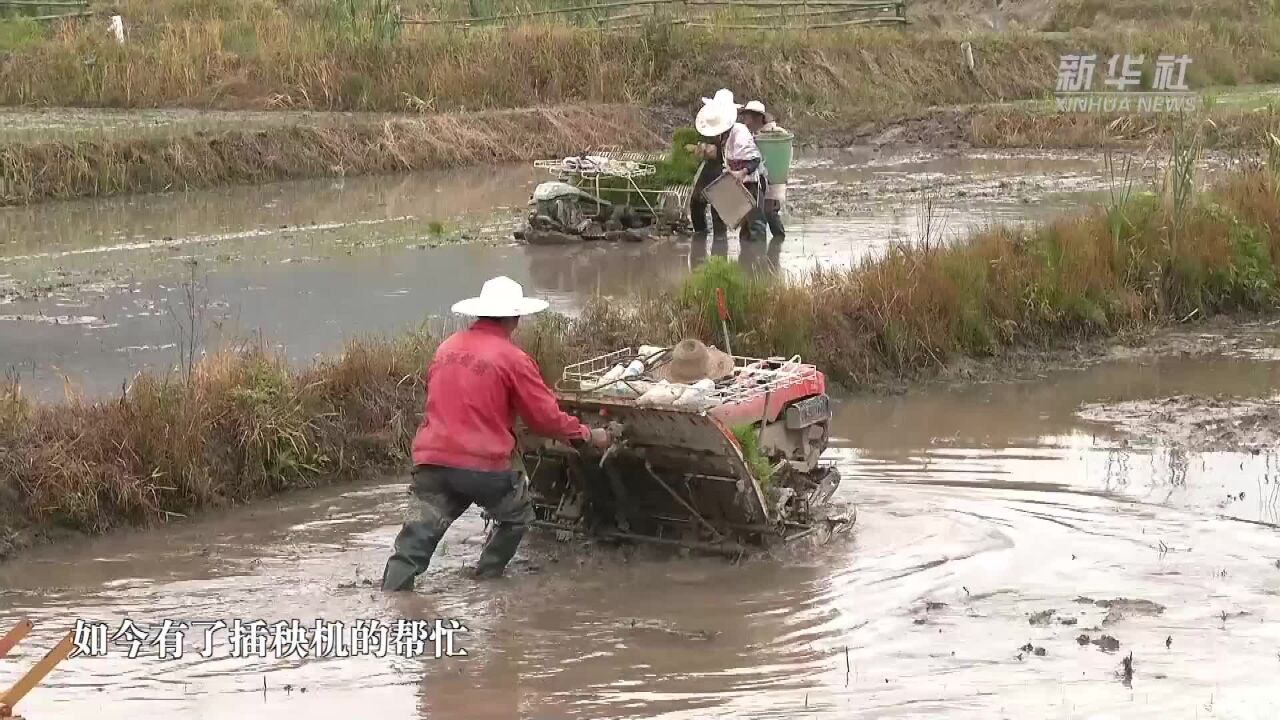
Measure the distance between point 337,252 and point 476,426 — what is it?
30.7 ft

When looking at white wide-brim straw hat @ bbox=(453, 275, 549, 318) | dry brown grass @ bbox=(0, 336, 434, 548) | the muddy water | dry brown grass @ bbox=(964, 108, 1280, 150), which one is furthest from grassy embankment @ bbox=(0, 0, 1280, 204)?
white wide-brim straw hat @ bbox=(453, 275, 549, 318)

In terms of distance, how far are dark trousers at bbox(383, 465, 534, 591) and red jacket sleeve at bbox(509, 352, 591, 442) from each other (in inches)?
12.6

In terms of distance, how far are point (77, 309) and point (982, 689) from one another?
9206mm

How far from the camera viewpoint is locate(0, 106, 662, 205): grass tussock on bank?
66.2 feet

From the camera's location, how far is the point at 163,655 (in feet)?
22.7

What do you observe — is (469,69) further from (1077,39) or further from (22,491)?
(22,491)

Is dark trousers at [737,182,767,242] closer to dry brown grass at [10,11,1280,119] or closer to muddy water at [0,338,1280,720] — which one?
muddy water at [0,338,1280,720]

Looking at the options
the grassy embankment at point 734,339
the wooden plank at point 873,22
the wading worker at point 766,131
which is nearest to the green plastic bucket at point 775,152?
the wading worker at point 766,131

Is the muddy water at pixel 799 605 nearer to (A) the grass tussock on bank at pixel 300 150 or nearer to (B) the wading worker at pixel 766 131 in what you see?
(B) the wading worker at pixel 766 131

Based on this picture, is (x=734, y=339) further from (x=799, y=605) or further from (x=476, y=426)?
(x=476, y=426)

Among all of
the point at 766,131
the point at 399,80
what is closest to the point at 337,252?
the point at 766,131

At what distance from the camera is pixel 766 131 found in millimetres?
17828

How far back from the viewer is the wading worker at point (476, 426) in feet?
24.7

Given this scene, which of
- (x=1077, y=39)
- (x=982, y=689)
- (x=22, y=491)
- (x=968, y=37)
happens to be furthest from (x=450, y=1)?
(x=982, y=689)
